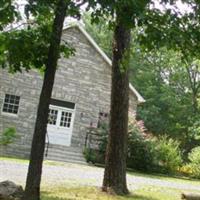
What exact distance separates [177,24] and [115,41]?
485 cm

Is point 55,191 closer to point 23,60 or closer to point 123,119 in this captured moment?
point 123,119

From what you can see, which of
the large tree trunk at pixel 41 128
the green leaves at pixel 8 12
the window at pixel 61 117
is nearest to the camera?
the green leaves at pixel 8 12

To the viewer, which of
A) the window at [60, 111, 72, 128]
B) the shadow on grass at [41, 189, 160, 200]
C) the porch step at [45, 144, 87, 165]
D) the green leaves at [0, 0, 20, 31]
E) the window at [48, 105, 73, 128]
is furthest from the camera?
the window at [60, 111, 72, 128]

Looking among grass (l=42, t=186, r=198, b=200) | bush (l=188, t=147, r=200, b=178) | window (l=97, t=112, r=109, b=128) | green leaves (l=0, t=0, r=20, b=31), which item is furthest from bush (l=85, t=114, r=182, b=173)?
green leaves (l=0, t=0, r=20, b=31)

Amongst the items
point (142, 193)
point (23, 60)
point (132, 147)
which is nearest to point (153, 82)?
point (132, 147)

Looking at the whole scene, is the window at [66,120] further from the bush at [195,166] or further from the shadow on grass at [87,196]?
the shadow on grass at [87,196]

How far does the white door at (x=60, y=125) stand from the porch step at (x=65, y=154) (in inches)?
27.5

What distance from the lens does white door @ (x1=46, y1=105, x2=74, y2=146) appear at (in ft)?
81.0

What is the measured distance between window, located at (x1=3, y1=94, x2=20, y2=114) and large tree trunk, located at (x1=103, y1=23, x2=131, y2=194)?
1295cm

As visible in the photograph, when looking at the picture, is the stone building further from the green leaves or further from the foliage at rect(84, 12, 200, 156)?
the green leaves

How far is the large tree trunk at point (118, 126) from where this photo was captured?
1148cm

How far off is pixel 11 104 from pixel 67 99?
111 inches

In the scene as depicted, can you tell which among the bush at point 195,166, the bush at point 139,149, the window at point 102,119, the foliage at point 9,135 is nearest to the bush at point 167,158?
the bush at point 139,149

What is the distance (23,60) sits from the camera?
24.9ft
